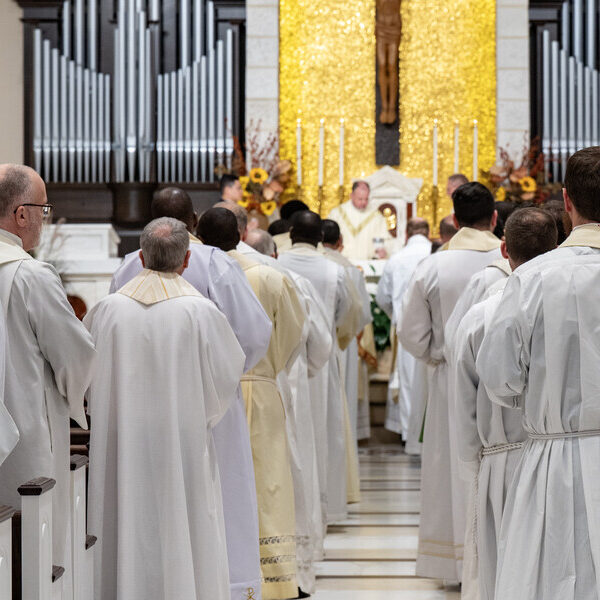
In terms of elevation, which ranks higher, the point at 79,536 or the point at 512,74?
the point at 512,74

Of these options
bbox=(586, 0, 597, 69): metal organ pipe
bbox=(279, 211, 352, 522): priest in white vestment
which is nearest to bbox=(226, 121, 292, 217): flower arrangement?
bbox=(586, 0, 597, 69): metal organ pipe

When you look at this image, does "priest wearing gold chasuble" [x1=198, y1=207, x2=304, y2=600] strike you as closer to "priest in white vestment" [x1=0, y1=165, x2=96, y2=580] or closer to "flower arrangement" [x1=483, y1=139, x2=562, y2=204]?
"priest in white vestment" [x1=0, y1=165, x2=96, y2=580]

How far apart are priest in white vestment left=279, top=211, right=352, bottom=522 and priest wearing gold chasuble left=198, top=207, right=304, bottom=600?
1.44m

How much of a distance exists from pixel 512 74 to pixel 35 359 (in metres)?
9.52

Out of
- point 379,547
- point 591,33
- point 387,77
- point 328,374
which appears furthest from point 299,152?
point 379,547

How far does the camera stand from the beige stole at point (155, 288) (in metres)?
4.07

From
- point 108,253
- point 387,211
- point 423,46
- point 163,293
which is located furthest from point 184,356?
point 423,46

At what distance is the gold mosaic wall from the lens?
41.3ft

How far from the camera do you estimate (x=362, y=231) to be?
37.5ft

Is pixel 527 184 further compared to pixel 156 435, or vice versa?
pixel 527 184

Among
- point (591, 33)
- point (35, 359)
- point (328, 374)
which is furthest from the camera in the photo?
point (591, 33)

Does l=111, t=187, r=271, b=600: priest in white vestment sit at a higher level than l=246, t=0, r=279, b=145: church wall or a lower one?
lower

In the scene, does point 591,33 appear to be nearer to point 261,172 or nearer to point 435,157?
point 435,157

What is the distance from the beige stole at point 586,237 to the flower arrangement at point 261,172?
7.46 m
